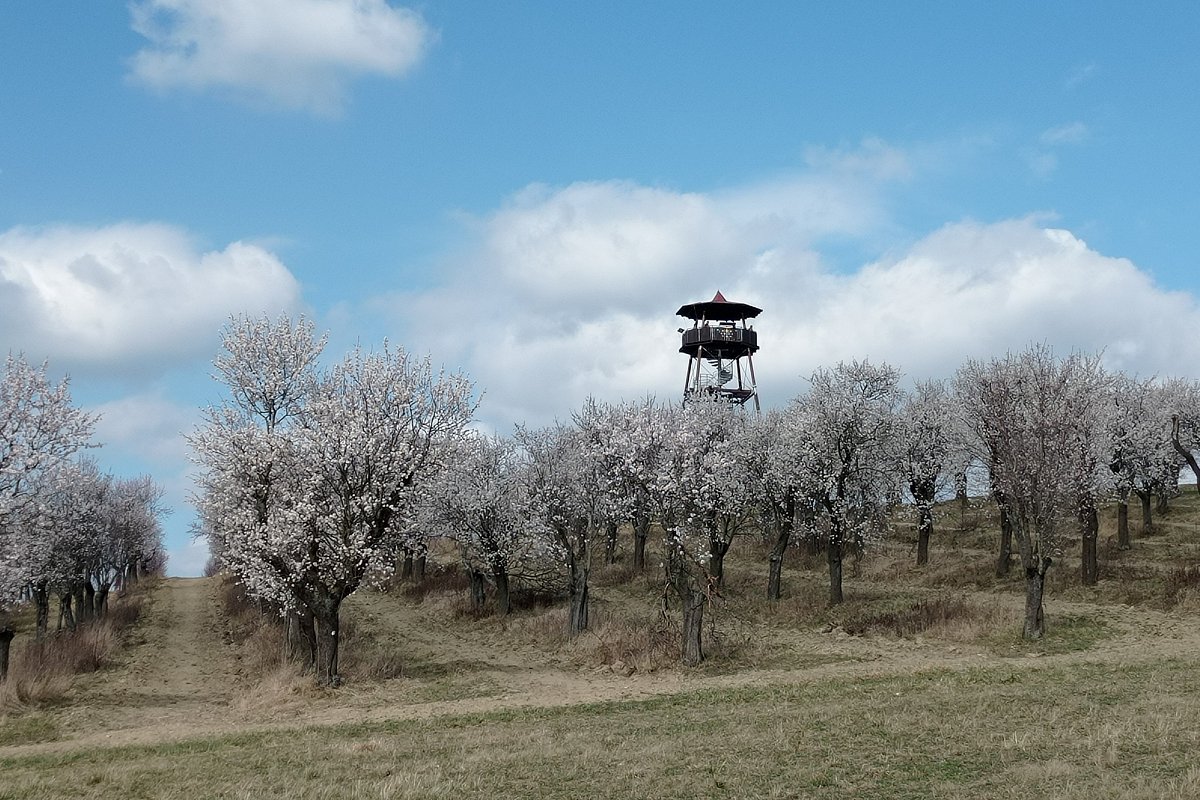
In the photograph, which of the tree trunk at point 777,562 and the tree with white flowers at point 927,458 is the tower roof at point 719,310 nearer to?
the tree with white flowers at point 927,458

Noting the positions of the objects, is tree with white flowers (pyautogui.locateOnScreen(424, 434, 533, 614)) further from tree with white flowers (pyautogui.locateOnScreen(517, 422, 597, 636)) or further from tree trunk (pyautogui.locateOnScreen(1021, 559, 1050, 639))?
tree trunk (pyautogui.locateOnScreen(1021, 559, 1050, 639))

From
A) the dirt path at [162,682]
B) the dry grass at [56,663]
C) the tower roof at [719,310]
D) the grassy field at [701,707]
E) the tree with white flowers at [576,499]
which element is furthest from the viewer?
the tower roof at [719,310]

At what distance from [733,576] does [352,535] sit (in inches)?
1066

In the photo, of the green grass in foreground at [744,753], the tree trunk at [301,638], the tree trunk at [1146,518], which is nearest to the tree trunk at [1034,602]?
the green grass in foreground at [744,753]

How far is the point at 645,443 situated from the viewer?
30.5 meters

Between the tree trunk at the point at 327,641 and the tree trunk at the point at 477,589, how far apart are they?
55.7ft

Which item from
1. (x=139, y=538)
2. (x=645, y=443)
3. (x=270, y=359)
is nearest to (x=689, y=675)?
(x=645, y=443)

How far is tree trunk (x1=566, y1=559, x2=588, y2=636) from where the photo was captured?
3616 centimetres

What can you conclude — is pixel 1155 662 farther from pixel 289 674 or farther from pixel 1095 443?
pixel 289 674

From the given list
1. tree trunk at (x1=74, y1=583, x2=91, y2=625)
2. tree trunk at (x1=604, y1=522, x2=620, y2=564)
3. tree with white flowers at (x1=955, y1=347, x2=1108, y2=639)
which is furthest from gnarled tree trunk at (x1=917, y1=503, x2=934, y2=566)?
tree trunk at (x1=74, y1=583, x2=91, y2=625)

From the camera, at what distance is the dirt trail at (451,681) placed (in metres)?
23.6

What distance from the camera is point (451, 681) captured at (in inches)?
1105

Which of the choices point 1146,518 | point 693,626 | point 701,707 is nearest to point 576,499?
point 693,626

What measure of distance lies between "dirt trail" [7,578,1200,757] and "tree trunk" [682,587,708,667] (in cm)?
130
